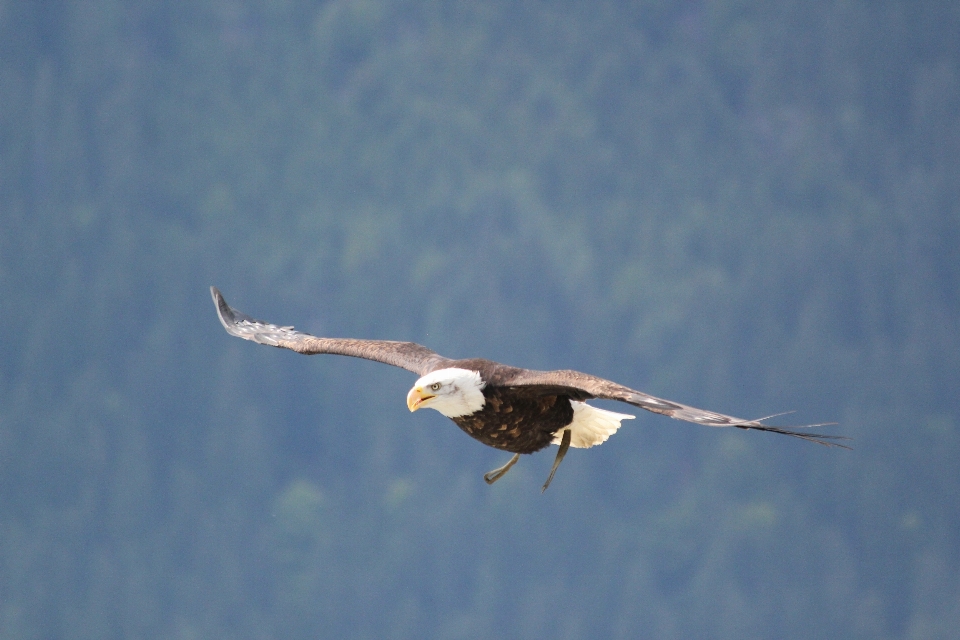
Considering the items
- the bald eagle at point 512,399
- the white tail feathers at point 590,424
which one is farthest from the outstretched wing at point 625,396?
the white tail feathers at point 590,424

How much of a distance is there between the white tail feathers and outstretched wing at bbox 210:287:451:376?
35.0 inches

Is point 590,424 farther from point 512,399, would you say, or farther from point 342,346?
point 342,346

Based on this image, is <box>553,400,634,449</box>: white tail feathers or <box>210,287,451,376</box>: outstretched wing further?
<box>210,287,451,376</box>: outstretched wing

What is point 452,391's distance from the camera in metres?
7.08

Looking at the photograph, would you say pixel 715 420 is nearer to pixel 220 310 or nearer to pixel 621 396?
pixel 621 396

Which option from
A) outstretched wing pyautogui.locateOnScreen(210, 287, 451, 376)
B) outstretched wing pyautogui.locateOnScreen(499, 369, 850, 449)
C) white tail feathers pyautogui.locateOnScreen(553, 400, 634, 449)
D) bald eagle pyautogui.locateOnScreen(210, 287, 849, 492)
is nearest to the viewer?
outstretched wing pyautogui.locateOnScreen(499, 369, 850, 449)

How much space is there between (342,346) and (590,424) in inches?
67.8

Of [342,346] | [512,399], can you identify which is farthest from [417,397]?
[342,346]

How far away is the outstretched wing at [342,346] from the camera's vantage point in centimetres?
804

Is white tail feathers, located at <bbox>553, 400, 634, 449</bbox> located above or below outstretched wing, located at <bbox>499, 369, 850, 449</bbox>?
above

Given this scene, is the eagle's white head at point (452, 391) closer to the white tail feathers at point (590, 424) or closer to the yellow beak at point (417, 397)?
the yellow beak at point (417, 397)

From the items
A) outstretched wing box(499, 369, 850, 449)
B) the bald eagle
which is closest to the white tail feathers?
the bald eagle

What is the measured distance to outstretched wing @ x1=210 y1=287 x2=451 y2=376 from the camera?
8.04 m

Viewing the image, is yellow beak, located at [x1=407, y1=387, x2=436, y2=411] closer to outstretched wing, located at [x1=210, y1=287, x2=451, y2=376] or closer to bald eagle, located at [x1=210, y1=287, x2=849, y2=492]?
bald eagle, located at [x1=210, y1=287, x2=849, y2=492]
